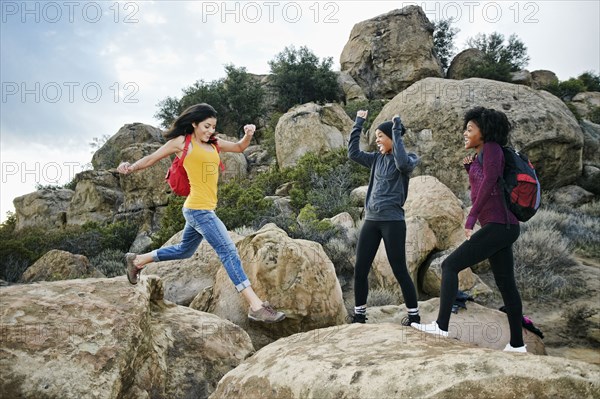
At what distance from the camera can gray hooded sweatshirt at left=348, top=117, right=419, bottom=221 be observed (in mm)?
3582

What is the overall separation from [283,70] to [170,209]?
16997 millimetres

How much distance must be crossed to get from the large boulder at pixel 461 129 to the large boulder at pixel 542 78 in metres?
15.6

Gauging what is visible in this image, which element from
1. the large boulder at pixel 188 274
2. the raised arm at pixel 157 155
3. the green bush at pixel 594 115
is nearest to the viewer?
the raised arm at pixel 157 155

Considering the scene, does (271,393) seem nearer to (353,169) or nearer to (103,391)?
(103,391)

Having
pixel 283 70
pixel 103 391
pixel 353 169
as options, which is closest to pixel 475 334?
pixel 103 391

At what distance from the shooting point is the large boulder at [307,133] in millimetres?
15555

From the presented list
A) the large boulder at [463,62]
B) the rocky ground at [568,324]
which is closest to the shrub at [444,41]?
the large boulder at [463,62]

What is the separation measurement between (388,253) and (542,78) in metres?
28.3

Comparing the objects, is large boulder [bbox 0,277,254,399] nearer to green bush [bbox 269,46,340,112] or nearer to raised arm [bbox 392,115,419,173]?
raised arm [bbox 392,115,419,173]

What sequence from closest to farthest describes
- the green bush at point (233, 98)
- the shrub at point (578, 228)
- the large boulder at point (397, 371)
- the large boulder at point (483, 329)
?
the large boulder at point (397, 371) → the large boulder at point (483, 329) → the shrub at point (578, 228) → the green bush at point (233, 98)

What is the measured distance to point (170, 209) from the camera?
10.1 m

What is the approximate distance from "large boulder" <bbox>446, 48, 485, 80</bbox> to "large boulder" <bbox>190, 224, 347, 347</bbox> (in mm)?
24663

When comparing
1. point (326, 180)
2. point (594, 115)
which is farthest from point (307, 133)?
point (594, 115)

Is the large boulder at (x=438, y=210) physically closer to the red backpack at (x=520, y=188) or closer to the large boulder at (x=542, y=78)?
the red backpack at (x=520, y=188)
